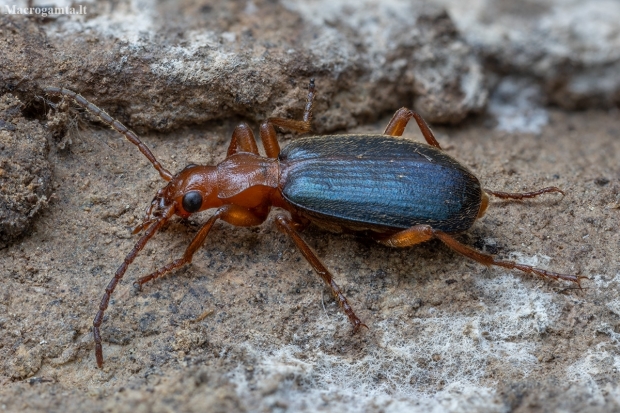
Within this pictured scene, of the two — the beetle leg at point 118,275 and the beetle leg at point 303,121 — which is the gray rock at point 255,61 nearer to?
the beetle leg at point 303,121

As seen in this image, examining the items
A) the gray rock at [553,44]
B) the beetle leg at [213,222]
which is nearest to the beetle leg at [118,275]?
the beetle leg at [213,222]

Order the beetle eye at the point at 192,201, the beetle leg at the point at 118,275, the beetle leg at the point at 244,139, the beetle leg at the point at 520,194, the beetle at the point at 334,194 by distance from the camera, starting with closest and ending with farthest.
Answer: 1. the beetle leg at the point at 118,275
2. the beetle at the point at 334,194
3. the beetle eye at the point at 192,201
4. the beetle leg at the point at 520,194
5. the beetle leg at the point at 244,139

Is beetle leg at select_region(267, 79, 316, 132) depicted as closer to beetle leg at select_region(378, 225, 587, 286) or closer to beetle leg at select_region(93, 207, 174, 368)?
beetle leg at select_region(93, 207, 174, 368)

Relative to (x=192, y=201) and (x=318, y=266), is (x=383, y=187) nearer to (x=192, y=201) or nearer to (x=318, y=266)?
(x=318, y=266)

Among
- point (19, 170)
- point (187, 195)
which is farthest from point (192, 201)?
point (19, 170)

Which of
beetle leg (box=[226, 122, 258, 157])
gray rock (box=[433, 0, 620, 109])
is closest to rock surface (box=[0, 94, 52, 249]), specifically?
beetle leg (box=[226, 122, 258, 157])

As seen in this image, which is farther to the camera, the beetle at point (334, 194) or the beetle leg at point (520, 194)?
the beetle leg at point (520, 194)

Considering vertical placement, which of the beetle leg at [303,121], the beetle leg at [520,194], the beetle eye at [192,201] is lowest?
the beetle eye at [192,201]

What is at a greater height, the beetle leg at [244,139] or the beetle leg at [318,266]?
the beetle leg at [244,139]
